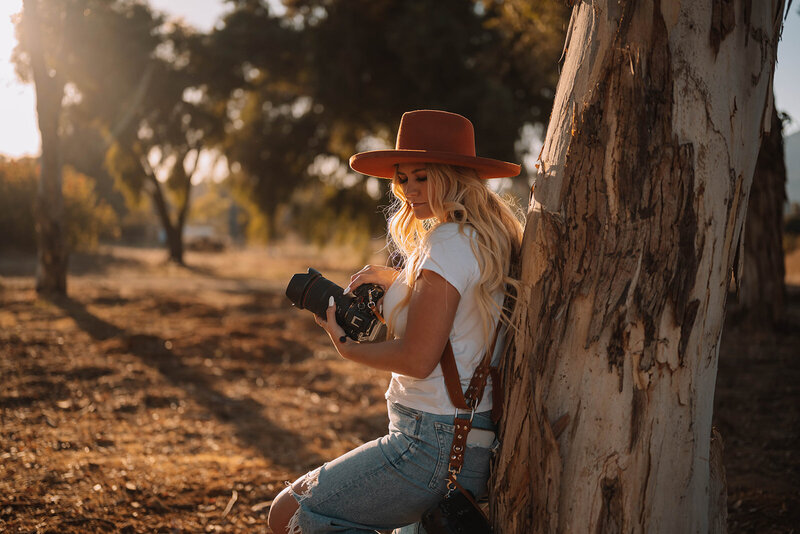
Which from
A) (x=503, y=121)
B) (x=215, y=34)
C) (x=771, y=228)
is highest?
(x=215, y=34)

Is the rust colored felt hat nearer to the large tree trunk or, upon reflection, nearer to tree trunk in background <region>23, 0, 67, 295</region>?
the large tree trunk

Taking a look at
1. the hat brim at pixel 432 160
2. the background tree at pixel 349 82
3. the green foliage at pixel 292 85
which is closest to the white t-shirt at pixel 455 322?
the hat brim at pixel 432 160

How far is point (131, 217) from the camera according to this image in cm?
4297

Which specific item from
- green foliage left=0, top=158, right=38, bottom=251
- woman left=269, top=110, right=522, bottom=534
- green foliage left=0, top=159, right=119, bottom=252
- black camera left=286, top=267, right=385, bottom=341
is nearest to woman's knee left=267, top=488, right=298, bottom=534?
woman left=269, top=110, right=522, bottom=534

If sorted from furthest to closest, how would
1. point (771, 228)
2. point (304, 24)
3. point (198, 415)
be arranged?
1. point (304, 24)
2. point (771, 228)
3. point (198, 415)

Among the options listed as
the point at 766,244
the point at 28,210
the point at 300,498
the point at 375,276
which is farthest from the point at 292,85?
the point at 300,498

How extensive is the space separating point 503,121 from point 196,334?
23.6ft

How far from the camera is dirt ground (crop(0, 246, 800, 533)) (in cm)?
296

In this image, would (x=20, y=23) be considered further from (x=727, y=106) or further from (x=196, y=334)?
(x=727, y=106)

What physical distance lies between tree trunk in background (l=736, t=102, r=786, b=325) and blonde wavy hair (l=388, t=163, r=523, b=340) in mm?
5526

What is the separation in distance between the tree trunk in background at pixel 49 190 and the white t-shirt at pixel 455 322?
350 inches

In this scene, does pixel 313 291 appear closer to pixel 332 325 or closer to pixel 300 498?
pixel 332 325

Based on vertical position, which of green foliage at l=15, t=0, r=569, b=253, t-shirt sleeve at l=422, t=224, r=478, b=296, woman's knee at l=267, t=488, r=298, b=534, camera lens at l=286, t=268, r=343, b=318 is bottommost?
woman's knee at l=267, t=488, r=298, b=534

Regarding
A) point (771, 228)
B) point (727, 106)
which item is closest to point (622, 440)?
point (727, 106)
